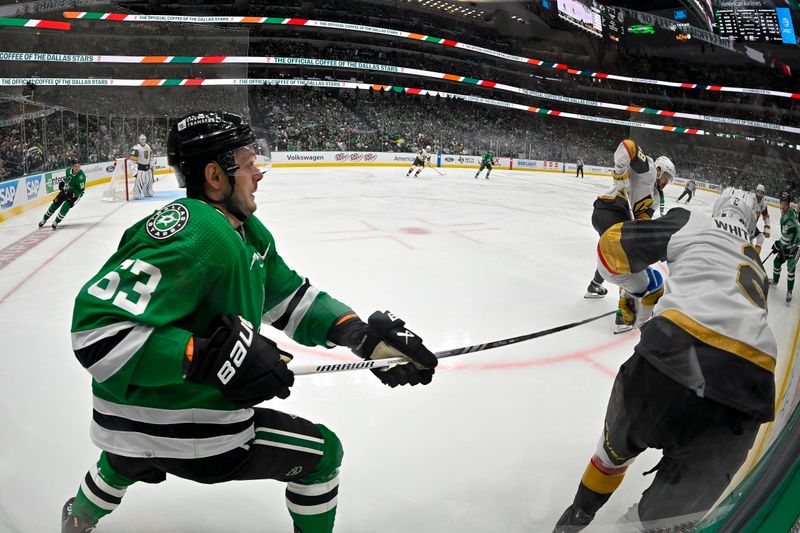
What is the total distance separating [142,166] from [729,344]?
200 cm

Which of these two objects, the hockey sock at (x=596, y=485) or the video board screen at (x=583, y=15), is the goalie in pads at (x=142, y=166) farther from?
the hockey sock at (x=596, y=485)

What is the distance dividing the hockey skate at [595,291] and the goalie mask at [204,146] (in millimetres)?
2051

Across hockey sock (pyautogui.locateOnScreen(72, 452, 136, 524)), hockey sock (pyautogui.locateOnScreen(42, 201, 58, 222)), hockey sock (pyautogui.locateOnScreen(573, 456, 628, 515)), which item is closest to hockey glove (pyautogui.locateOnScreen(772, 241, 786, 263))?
hockey sock (pyautogui.locateOnScreen(573, 456, 628, 515))

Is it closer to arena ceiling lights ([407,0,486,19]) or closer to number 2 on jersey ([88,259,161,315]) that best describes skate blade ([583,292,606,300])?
arena ceiling lights ([407,0,486,19])

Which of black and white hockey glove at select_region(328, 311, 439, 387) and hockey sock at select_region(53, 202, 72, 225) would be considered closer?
black and white hockey glove at select_region(328, 311, 439, 387)

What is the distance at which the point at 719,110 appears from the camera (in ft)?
3.01

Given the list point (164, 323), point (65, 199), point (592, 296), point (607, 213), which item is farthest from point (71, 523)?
point (65, 199)

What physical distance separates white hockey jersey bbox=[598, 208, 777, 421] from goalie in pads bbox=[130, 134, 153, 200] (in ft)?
5.35

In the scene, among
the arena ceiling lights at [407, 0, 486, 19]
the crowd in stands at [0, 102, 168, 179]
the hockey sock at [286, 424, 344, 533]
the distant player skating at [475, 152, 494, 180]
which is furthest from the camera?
the distant player skating at [475, 152, 494, 180]

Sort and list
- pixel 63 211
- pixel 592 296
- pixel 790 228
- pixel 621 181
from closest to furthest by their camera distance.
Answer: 1. pixel 790 228
2. pixel 621 181
3. pixel 592 296
4. pixel 63 211

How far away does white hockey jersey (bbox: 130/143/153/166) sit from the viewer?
177 centimetres

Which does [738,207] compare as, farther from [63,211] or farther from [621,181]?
[63,211]

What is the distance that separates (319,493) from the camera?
113cm

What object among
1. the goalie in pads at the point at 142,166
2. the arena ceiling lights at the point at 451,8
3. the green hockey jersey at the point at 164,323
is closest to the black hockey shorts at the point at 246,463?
the green hockey jersey at the point at 164,323
